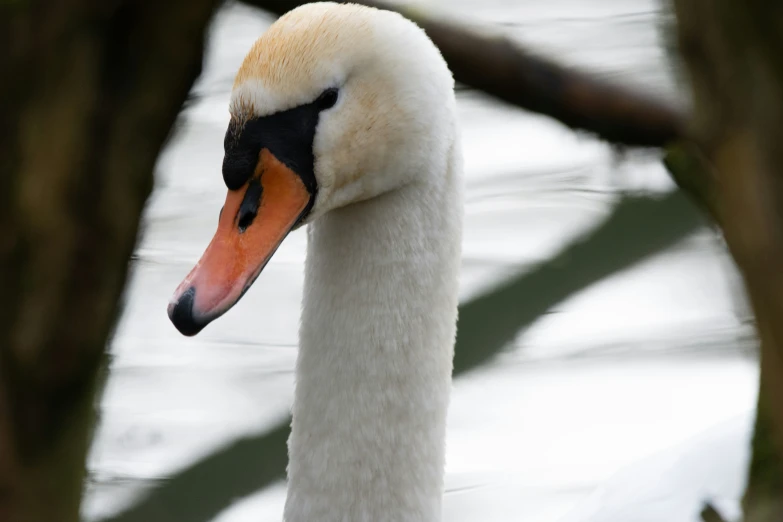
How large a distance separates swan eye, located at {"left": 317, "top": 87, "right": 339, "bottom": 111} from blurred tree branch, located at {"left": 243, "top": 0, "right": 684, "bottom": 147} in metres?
1.20

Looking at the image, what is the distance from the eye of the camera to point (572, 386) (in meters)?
3.29

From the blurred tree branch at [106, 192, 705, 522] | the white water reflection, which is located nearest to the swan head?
the white water reflection

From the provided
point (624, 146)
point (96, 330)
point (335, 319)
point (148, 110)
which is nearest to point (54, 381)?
point (96, 330)

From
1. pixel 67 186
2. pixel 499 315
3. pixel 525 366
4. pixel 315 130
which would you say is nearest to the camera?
pixel 67 186

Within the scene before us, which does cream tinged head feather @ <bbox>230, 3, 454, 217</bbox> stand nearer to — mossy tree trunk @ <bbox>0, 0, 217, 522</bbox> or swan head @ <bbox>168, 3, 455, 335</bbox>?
swan head @ <bbox>168, 3, 455, 335</bbox>

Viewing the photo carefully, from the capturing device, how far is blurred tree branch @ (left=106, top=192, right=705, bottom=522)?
2.91 metres

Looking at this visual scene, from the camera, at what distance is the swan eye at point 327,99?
1706mm

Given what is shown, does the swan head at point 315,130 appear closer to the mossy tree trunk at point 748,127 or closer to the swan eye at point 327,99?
the swan eye at point 327,99

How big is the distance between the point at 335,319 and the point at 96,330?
65cm

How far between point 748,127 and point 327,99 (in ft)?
3.49

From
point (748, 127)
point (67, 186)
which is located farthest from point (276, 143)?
point (748, 127)

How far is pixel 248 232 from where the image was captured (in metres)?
1.66

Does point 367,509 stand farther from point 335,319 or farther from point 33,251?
point 33,251

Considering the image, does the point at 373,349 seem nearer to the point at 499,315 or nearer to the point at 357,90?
the point at 357,90
